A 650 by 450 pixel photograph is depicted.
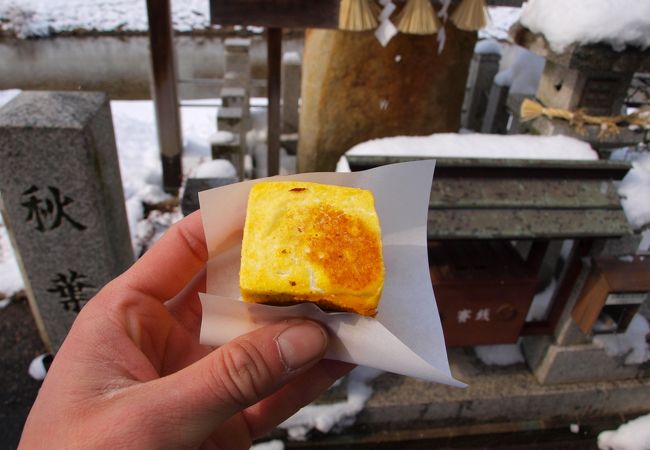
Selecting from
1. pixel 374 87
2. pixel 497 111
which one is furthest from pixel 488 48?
pixel 374 87

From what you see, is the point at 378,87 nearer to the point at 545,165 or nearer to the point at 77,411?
the point at 545,165

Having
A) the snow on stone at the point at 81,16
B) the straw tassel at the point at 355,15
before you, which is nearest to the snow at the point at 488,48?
the straw tassel at the point at 355,15

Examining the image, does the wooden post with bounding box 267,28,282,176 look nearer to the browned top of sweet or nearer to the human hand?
the human hand

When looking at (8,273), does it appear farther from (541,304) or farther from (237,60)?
(541,304)

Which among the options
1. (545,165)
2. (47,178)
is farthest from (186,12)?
(545,165)

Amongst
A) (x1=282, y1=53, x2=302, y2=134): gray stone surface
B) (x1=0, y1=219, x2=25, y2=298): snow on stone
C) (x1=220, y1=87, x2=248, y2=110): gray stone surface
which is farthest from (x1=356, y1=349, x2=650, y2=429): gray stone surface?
(x1=282, y1=53, x2=302, y2=134): gray stone surface

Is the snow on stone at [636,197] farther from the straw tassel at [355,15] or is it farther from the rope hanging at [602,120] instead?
the straw tassel at [355,15]
